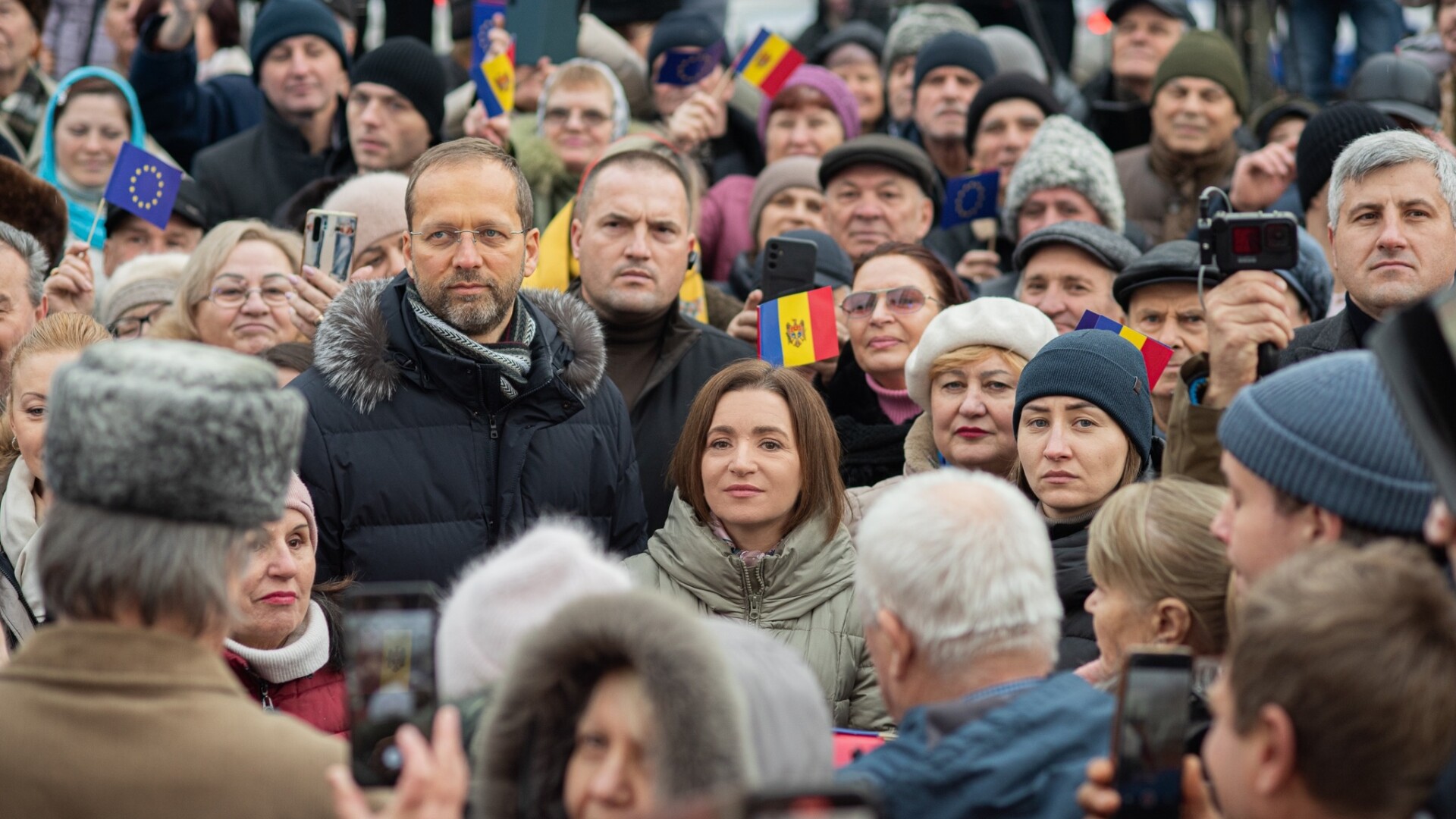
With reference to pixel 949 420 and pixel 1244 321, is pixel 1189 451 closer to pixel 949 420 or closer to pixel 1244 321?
pixel 1244 321

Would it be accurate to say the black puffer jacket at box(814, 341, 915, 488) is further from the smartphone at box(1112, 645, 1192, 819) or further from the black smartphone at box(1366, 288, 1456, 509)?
the black smartphone at box(1366, 288, 1456, 509)

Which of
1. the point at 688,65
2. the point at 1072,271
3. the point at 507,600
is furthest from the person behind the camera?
the point at 688,65

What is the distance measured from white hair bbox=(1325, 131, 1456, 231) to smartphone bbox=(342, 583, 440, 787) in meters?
3.52

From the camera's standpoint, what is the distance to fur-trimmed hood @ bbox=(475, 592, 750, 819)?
2467 mm

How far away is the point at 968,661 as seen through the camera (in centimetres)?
302

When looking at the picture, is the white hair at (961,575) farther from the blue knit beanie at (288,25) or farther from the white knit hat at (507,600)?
the blue knit beanie at (288,25)

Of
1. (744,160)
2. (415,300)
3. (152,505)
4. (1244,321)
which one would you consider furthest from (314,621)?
(744,160)

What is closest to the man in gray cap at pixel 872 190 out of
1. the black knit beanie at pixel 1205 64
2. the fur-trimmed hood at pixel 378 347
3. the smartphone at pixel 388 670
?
the black knit beanie at pixel 1205 64

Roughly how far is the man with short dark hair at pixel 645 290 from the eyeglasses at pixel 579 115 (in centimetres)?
162

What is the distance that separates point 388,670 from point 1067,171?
4.94m

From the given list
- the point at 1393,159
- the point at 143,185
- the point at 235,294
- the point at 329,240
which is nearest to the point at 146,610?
the point at 329,240

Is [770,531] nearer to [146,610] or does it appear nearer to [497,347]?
[497,347]

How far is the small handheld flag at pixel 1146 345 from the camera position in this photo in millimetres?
5406

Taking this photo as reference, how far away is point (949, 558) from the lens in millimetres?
2986
